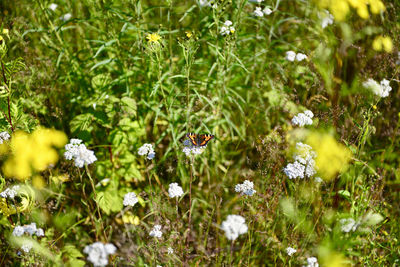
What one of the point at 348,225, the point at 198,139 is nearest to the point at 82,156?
the point at 198,139

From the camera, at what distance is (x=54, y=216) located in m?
2.89

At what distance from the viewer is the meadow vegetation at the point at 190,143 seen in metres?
2.40

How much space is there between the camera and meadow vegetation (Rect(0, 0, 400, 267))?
2.40 m

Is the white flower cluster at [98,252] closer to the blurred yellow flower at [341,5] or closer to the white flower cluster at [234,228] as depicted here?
the white flower cluster at [234,228]

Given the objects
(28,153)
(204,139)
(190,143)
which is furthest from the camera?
(28,153)

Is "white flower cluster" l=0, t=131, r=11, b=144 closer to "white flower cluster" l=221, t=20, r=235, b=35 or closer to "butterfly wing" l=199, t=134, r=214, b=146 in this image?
"butterfly wing" l=199, t=134, r=214, b=146

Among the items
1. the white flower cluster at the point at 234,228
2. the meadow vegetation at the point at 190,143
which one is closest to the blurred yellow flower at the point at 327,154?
the meadow vegetation at the point at 190,143

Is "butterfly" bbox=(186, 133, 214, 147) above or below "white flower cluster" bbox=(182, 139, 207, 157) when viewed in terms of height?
above

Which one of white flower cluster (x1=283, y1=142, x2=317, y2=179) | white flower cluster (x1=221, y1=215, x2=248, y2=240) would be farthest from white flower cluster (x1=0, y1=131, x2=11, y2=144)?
white flower cluster (x1=283, y1=142, x2=317, y2=179)

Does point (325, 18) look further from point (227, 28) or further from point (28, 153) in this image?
point (28, 153)

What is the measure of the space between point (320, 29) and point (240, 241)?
8.20ft

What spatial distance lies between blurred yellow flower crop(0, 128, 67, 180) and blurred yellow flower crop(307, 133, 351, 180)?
2124mm

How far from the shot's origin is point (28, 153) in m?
2.48

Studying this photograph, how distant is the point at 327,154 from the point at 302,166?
1.21 feet
